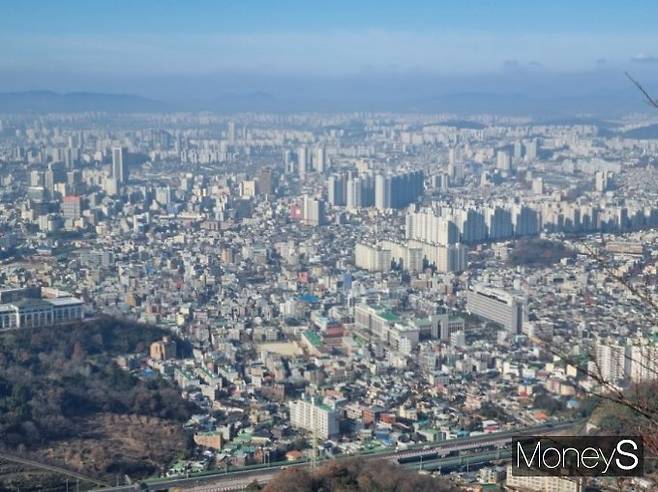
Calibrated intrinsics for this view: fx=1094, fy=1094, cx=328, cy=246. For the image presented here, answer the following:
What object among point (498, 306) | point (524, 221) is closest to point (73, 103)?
point (524, 221)

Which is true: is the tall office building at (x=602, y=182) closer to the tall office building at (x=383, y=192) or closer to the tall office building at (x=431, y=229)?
the tall office building at (x=383, y=192)

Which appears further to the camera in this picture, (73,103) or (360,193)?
(73,103)

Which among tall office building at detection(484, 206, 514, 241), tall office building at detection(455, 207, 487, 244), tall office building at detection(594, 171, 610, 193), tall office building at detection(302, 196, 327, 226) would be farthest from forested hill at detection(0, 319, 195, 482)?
tall office building at detection(594, 171, 610, 193)

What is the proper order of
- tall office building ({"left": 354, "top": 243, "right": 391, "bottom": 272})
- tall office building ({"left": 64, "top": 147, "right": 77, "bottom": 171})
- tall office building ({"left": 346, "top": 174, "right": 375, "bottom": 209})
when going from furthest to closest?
tall office building ({"left": 64, "top": 147, "right": 77, "bottom": 171}) → tall office building ({"left": 346, "top": 174, "right": 375, "bottom": 209}) → tall office building ({"left": 354, "top": 243, "right": 391, "bottom": 272})

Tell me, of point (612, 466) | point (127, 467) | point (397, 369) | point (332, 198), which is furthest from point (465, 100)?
point (612, 466)

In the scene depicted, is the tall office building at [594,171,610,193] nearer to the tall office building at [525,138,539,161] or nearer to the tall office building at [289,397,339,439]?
the tall office building at [525,138,539,161]

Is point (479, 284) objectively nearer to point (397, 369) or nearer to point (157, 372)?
point (397, 369)

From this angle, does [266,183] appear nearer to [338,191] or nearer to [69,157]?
[338,191]
